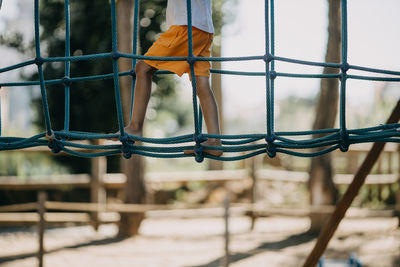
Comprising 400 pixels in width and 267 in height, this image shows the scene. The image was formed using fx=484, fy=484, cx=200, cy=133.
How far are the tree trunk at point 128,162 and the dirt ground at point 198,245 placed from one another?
18cm

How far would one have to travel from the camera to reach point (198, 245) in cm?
486

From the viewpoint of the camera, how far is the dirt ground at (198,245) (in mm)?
4238

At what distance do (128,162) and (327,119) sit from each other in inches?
86.3

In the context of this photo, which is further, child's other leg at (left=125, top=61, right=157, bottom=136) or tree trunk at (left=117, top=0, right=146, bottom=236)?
tree trunk at (left=117, top=0, right=146, bottom=236)

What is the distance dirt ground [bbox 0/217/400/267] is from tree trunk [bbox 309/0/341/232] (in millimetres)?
362

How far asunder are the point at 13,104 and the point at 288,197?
302 inches

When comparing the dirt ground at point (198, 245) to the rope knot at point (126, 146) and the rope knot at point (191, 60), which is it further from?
the rope knot at point (191, 60)

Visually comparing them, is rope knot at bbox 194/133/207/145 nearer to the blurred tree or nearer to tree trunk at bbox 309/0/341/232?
tree trunk at bbox 309/0/341/232

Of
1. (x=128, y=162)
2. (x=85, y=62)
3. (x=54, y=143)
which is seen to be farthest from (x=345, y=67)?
(x=85, y=62)

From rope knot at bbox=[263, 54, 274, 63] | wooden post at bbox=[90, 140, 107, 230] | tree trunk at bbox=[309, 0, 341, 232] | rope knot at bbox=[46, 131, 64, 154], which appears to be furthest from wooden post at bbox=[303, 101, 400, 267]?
wooden post at bbox=[90, 140, 107, 230]

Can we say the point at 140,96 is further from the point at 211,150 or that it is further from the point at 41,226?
the point at 41,226

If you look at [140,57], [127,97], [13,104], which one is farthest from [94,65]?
[13,104]

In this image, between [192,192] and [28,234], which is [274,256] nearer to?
[28,234]

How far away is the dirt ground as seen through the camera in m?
4.24
